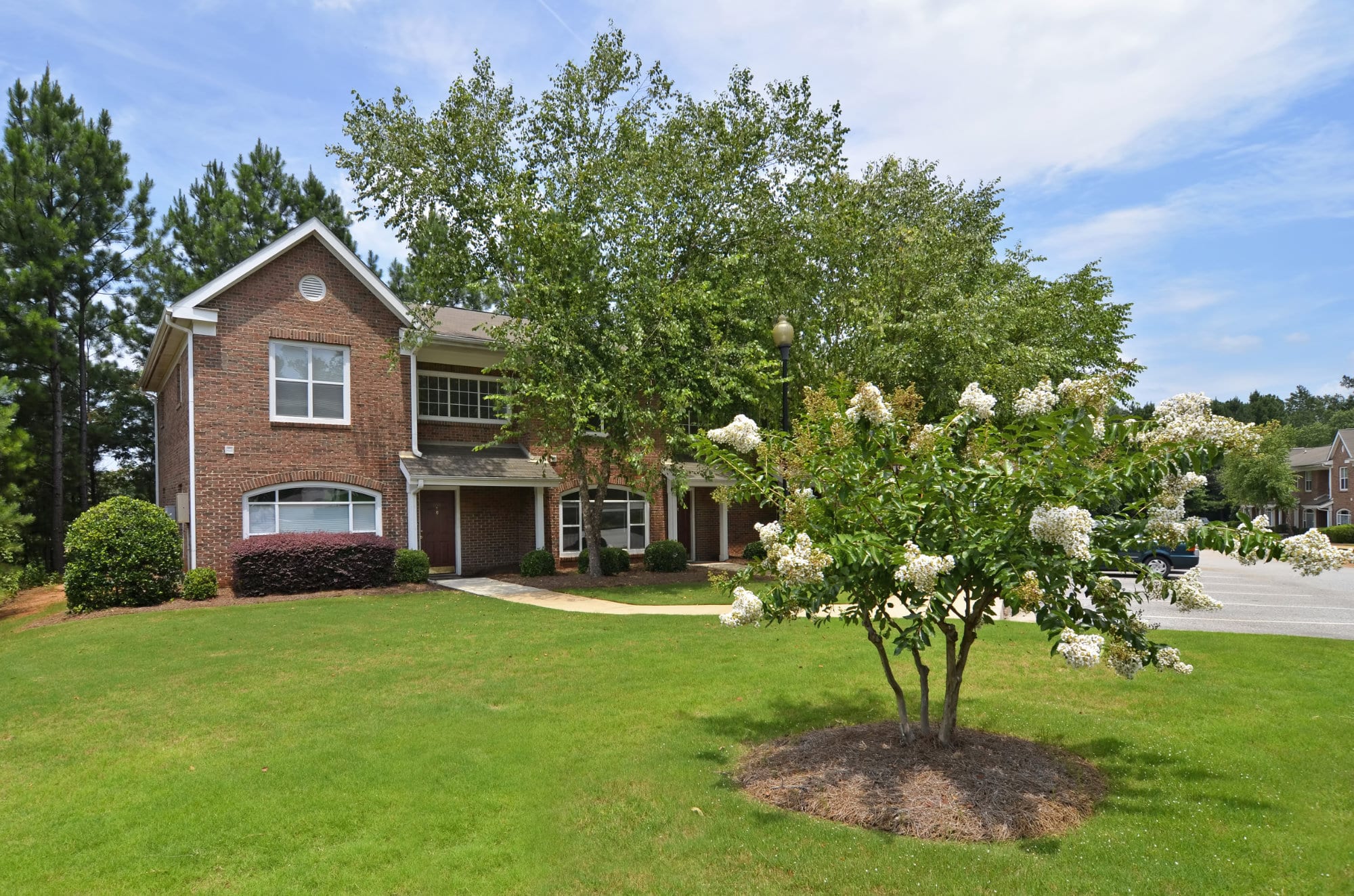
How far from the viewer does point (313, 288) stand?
61.1 feet

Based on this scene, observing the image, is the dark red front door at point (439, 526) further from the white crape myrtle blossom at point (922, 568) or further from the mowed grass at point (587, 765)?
the white crape myrtle blossom at point (922, 568)

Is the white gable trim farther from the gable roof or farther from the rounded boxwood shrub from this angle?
the gable roof

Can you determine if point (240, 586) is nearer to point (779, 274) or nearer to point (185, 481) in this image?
point (185, 481)

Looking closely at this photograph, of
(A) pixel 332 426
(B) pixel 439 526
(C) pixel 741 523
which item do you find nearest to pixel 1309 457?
(C) pixel 741 523

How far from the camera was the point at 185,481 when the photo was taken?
18766 millimetres

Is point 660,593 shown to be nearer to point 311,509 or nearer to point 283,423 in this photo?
point 311,509

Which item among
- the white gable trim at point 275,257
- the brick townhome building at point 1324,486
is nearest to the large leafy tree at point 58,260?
the white gable trim at point 275,257

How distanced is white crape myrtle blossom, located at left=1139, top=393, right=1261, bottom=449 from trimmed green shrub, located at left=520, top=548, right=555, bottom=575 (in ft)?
52.6

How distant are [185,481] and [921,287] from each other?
17.7m

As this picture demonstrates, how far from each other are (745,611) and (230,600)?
14435 millimetres

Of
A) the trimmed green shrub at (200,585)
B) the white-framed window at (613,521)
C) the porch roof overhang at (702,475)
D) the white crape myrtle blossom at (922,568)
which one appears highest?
the porch roof overhang at (702,475)

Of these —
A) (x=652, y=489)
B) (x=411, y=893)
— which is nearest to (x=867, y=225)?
(x=652, y=489)

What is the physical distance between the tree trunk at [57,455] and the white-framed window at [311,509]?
37.9ft

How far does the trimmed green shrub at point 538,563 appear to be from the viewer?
19812 millimetres
